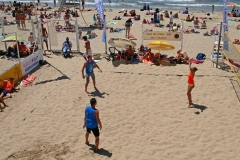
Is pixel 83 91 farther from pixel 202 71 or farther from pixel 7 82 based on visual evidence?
pixel 202 71

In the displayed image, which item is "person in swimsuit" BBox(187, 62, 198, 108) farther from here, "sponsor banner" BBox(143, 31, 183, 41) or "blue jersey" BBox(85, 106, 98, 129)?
"sponsor banner" BBox(143, 31, 183, 41)

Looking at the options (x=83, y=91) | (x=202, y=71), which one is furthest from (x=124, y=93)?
(x=202, y=71)

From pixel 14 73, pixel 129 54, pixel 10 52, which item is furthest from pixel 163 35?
pixel 10 52

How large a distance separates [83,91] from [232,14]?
2230 centimetres

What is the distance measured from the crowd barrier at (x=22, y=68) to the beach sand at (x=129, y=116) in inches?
17.2

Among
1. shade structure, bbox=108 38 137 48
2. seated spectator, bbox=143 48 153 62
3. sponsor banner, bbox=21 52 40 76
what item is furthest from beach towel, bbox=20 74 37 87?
seated spectator, bbox=143 48 153 62

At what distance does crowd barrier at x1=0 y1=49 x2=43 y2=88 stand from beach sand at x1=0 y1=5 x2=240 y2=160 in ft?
1.43

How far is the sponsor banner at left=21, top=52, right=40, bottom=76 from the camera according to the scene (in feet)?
38.8

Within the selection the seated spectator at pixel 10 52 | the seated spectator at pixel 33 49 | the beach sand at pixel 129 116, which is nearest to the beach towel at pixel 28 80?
the beach sand at pixel 129 116

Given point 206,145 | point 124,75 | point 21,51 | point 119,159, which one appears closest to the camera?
point 119,159

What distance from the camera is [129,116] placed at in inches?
328

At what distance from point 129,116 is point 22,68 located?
5582 mm

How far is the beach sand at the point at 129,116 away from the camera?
22.0 ft

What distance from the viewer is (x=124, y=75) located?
11.4m
